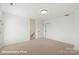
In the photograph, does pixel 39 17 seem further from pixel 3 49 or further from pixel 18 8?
pixel 3 49

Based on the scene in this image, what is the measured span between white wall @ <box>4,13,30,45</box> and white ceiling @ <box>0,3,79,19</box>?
0.07 metres

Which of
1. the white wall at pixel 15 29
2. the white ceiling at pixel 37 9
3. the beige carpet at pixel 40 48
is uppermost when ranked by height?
the white ceiling at pixel 37 9

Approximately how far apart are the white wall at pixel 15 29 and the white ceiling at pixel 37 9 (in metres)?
0.07

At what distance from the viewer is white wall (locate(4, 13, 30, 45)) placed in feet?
5.09

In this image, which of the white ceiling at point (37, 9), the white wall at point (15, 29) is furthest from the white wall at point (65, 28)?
the white wall at point (15, 29)

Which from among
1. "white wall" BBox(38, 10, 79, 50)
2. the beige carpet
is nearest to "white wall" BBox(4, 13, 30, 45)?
the beige carpet

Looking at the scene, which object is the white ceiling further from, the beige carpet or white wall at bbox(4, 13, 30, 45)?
the beige carpet

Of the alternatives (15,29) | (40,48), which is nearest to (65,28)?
(40,48)

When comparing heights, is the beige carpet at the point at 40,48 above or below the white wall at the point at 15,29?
below

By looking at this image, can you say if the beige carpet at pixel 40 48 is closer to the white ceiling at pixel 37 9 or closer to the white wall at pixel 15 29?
the white wall at pixel 15 29

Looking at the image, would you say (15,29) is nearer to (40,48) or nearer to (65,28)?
(40,48)

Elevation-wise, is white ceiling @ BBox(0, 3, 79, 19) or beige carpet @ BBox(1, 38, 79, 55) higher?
white ceiling @ BBox(0, 3, 79, 19)

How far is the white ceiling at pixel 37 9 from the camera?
154 cm

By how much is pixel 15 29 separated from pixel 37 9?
0.37 meters
